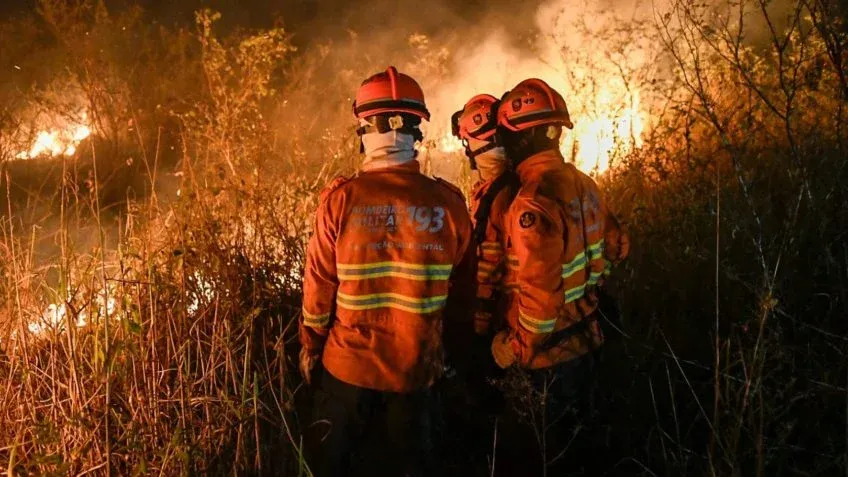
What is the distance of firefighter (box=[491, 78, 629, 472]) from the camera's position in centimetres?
270

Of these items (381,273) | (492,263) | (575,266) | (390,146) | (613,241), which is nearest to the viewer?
(381,273)

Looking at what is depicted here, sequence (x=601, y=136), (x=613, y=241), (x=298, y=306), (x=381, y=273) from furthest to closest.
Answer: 1. (x=601, y=136)
2. (x=298, y=306)
3. (x=613, y=241)
4. (x=381, y=273)

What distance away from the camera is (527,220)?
2680mm

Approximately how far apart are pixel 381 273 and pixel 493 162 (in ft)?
3.79

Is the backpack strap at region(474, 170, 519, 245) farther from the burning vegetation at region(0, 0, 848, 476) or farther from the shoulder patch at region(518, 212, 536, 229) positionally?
the burning vegetation at region(0, 0, 848, 476)

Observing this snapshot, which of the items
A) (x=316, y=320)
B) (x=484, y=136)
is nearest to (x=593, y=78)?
(x=484, y=136)

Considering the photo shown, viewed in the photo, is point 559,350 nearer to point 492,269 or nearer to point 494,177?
point 492,269

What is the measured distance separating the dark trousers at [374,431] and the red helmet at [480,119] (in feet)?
4.90

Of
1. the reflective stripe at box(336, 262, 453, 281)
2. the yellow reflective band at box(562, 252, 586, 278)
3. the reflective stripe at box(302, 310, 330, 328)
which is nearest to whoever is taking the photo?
the reflective stripe at box(336, 262, 453, 281)

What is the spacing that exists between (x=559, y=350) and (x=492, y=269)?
53cm

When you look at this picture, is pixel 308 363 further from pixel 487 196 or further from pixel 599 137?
pixel 599 137

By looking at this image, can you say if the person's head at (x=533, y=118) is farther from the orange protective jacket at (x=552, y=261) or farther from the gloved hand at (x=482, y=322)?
the gloved hand at (x=482, y=322)

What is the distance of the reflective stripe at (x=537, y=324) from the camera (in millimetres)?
2725

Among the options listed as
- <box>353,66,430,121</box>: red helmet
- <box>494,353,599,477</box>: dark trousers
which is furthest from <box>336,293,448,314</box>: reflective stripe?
<box>353,66,430,121</box>: red helmet
